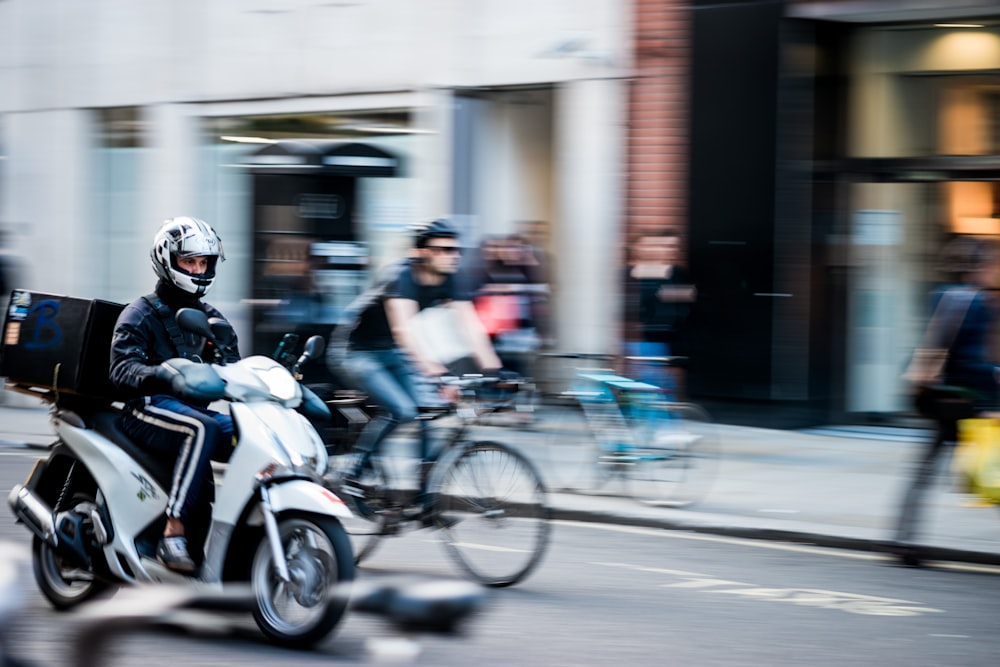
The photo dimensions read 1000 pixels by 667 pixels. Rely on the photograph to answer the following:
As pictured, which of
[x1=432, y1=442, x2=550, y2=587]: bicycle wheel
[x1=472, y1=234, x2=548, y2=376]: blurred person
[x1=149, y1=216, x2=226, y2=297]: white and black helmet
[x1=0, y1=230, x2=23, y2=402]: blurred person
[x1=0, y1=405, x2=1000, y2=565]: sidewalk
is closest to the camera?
[x1=149, y1=216, x2=226, y2=297]: white and black helmet

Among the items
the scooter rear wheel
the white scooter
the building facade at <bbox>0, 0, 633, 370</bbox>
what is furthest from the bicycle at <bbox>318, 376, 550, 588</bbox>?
the building facade at <bbox>0, 0, 633, 370</bbox>

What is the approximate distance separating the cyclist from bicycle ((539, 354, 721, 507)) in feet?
9.55

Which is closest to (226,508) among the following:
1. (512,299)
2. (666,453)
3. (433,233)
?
(433,233)

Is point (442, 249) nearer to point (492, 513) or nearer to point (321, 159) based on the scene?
point (492, 513)

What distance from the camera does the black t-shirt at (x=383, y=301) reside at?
7.75 meters

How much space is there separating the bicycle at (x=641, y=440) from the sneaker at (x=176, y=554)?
487 centimetres

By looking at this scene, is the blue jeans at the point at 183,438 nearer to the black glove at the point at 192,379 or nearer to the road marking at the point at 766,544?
the black glove at the point at 192,379

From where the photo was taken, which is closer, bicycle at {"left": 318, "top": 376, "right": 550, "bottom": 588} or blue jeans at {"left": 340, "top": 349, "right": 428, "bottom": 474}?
Result: bicycle at {"left": 318, "top": 376, "right": 550, "bottom": 588}

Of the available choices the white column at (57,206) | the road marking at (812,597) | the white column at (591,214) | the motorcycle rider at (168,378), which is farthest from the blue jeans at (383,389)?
the white column at (57,206)

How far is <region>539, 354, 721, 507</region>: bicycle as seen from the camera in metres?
10.4

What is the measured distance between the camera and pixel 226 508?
19.5 ft

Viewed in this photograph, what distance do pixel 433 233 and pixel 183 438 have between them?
84.2 inches

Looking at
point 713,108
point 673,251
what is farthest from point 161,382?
point 713,108

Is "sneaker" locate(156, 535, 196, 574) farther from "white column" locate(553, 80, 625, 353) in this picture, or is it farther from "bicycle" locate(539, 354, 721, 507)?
"white column" locate(553, 80, 625, 353)
